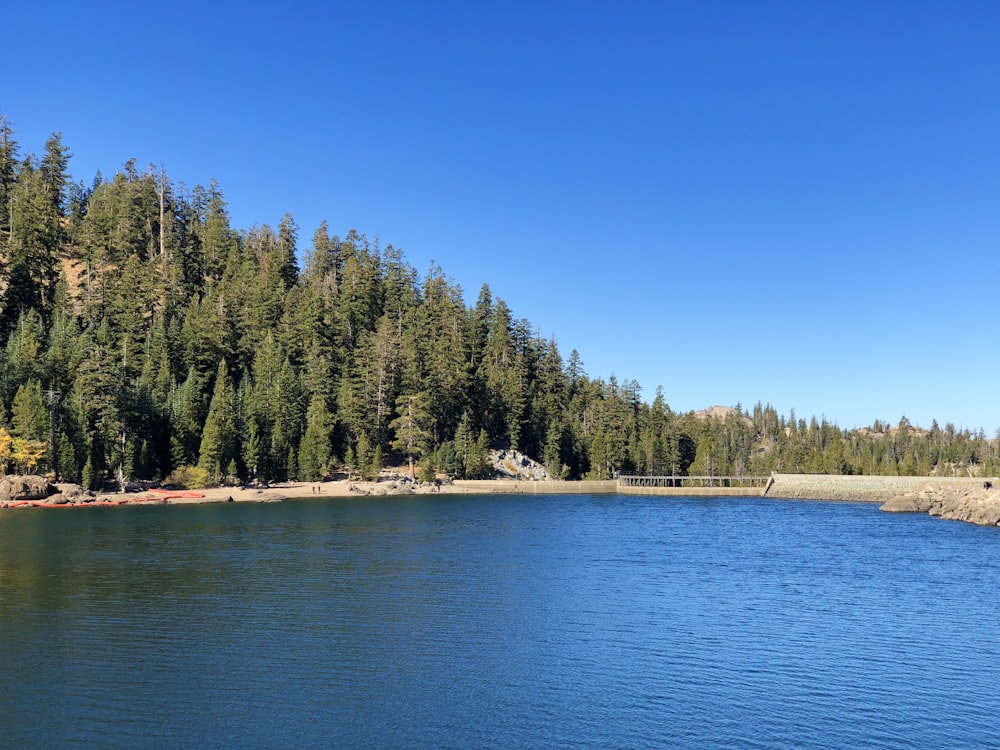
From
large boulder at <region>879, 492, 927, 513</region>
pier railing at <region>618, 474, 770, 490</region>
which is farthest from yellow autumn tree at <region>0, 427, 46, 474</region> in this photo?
large boulder at <region>879, 492, 927, 513</region>

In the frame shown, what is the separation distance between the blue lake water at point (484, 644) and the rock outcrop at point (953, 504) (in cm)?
4639

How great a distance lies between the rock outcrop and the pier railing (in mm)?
42640

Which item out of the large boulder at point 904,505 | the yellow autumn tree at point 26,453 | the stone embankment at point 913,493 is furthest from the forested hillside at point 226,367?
the large boulder at point 904,505

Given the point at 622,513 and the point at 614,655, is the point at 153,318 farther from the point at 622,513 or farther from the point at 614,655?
the point at 614,655

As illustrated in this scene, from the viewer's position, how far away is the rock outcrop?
117 metres

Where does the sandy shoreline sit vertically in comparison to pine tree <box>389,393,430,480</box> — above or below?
below

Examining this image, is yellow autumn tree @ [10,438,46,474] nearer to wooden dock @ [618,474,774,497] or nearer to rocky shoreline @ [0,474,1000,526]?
rocky shoreline @ [0,474,1000,526]

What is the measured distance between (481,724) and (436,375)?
454 feet

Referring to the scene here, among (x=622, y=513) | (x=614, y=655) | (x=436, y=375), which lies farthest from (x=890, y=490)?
(x=614, y=655)

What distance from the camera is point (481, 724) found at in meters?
27.9

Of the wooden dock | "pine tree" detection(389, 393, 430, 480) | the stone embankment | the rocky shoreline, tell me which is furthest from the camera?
the wooden dock

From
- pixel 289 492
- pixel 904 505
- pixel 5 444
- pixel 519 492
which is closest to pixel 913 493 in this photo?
pixel 904 505

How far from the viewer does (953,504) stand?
128125mm

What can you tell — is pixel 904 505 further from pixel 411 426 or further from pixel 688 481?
pixel 411 426
